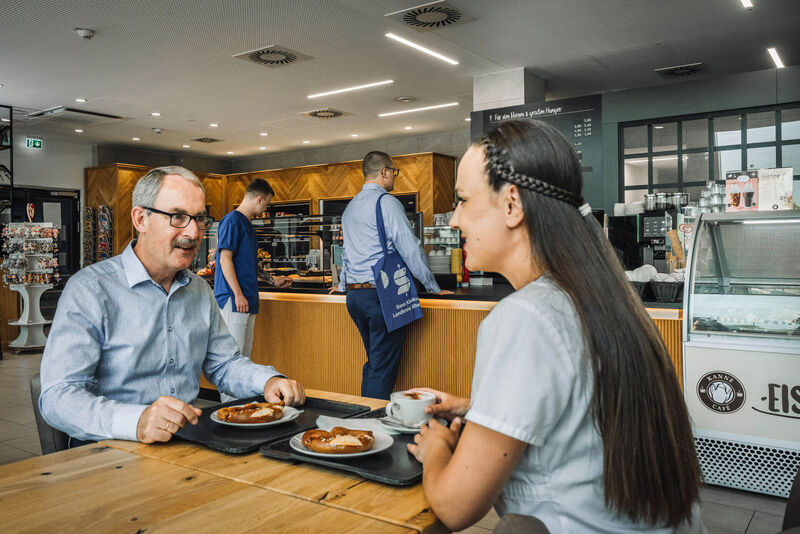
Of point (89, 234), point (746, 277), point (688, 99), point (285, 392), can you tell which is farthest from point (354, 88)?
point (89, 234)

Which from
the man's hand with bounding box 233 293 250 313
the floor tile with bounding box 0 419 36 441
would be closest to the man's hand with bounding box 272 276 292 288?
the man's hand with bounding box 233 293 250 313

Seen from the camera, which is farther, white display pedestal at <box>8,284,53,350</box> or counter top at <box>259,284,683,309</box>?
white display pedestal at <box>8,284,53,350</box>

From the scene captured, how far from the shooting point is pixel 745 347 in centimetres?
289

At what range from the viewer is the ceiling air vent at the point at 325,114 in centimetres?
820

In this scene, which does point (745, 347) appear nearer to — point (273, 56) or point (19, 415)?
point (273, 56)

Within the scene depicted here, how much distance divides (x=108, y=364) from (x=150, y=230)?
0.40m

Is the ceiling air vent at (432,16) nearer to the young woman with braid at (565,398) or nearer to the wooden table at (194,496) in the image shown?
the young woman with braid at (565,398)

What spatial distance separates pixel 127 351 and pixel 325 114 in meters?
→ 7.14

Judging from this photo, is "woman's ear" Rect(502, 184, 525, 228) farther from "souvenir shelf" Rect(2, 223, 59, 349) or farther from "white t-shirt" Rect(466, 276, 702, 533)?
"souvenir shelf" Rect(2, 223, 59, 349)

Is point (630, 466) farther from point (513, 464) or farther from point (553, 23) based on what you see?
point (553, 23)

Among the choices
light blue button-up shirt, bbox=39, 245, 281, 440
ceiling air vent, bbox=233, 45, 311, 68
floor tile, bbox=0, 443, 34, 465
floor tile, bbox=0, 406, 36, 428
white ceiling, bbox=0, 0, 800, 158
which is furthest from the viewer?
ceiling air vent, bbox=233, 45, 311, 68

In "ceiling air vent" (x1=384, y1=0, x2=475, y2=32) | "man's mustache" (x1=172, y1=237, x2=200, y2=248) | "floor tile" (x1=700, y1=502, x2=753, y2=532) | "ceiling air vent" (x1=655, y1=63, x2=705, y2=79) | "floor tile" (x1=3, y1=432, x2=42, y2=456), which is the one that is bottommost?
"floor tile" (x1=3, y1=432, x2=42, y2=456)

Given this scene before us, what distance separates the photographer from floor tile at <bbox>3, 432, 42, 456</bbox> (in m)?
3.87

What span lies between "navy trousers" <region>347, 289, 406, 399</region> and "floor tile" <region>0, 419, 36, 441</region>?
252cm
